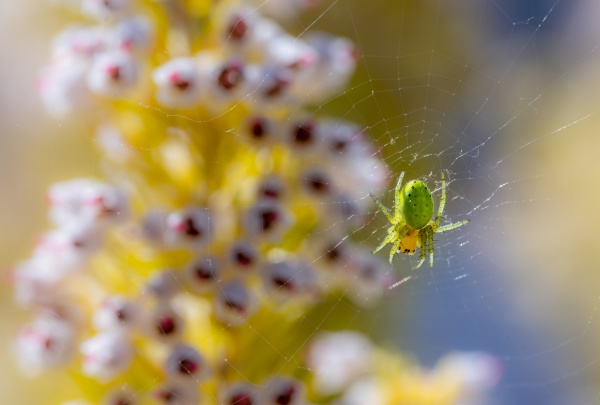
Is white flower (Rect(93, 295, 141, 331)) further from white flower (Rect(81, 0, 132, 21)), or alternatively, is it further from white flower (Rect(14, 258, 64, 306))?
white flower (Rect(81, 0, 132, 21))

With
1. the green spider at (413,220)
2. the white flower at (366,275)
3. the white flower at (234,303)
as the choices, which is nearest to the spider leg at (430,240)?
the green spider at (413,220)

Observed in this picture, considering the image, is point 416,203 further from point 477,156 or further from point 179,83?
point 179,83

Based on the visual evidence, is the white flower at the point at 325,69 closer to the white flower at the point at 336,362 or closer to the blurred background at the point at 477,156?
the white flower at the point at 336,362

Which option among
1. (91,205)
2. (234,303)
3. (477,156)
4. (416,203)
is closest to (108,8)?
(91,205)

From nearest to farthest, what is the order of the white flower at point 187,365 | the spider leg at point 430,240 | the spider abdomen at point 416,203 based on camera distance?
the white flower at point 187,365 < the spider abdomen at point 416,203 < the spider leg at point 430,240

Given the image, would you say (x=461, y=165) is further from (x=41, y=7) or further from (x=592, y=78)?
(x=41, y=7)

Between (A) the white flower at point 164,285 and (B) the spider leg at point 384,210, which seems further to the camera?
(B) the spider leg at point 384,210

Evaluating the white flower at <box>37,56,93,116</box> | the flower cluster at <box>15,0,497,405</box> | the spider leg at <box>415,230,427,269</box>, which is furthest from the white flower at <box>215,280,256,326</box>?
the spider leg at <box>415,230,427,269</box>
